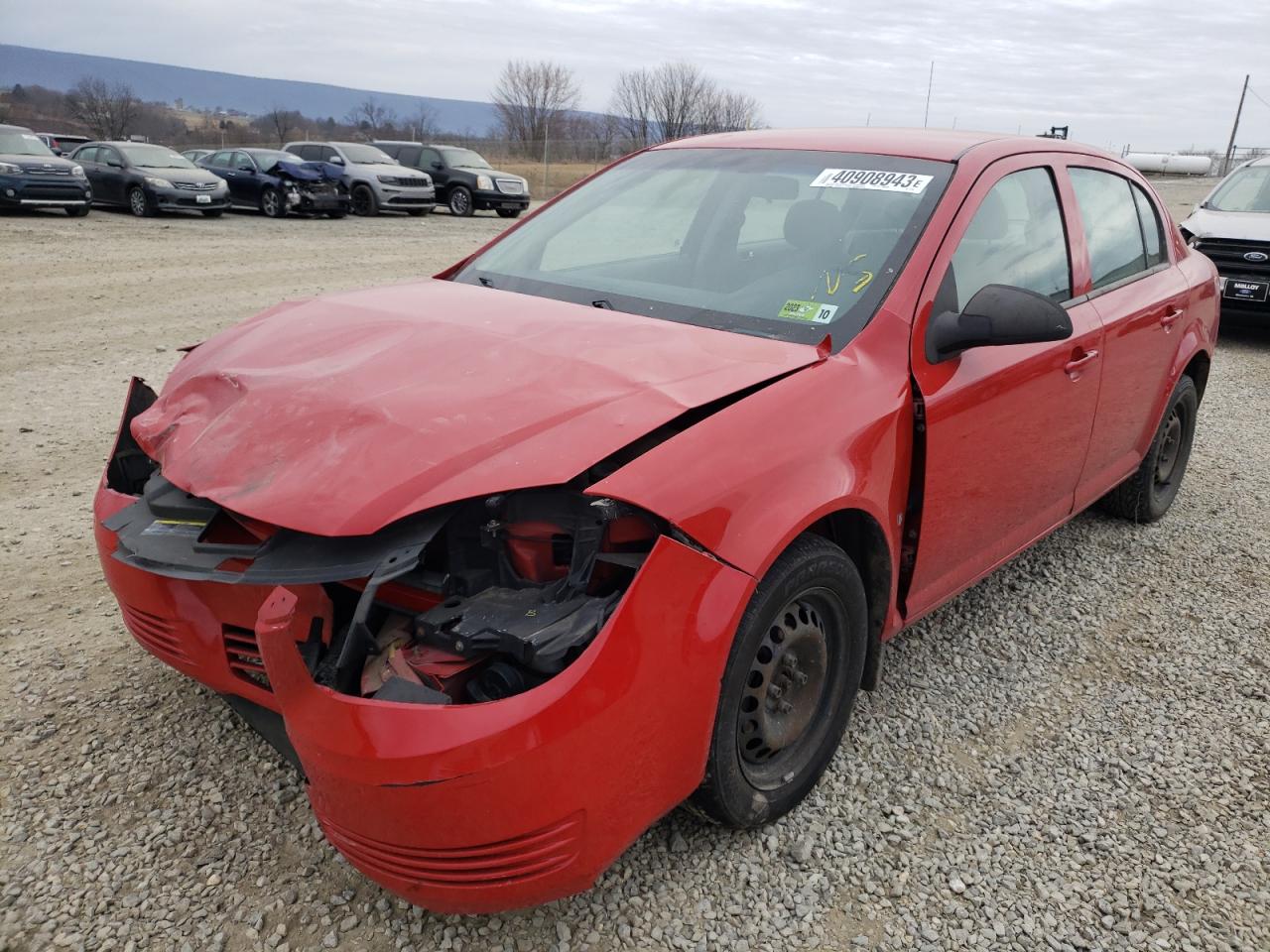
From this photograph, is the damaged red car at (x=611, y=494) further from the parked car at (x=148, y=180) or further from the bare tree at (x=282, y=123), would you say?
the bare tree at (x=282, y=123)

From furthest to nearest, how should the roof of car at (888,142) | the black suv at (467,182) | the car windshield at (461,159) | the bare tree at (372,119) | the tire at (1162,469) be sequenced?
the bare tree at (372,119) < the car windshield at (461,159) < the black suv at (467,182) < the tire at (1162,469) < the roof of car at (888,142)

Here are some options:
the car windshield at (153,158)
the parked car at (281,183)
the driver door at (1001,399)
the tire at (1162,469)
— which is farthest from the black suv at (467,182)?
the driver door at (1001,399)

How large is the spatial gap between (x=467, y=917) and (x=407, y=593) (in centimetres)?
76

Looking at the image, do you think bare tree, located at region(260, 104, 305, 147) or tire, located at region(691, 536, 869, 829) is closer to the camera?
tire, located at region(691, 536, 869, 829)

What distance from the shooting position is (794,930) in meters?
2.11

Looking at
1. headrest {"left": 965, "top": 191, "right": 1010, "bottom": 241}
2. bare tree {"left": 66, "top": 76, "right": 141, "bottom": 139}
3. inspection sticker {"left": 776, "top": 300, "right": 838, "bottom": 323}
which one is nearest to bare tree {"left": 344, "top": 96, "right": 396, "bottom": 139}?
bare tree {"left": 66, "top": 76, "right": 141, "bottom": 139}

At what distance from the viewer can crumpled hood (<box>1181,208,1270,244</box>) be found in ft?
29.2

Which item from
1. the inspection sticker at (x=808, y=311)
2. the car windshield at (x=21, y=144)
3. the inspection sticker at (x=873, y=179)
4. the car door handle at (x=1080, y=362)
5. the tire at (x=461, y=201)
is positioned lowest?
the tire at (x=461, y=201)

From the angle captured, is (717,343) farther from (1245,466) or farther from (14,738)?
(1245,466)

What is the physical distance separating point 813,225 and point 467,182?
20192mm

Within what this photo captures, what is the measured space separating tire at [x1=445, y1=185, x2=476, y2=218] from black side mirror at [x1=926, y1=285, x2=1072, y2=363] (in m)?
20.6

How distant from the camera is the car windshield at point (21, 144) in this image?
1652 cm

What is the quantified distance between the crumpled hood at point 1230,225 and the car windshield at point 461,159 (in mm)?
16259

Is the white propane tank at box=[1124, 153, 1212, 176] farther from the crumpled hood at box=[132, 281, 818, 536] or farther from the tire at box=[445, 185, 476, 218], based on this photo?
the crumpled hood at box=[132, 281, 818, 536]
